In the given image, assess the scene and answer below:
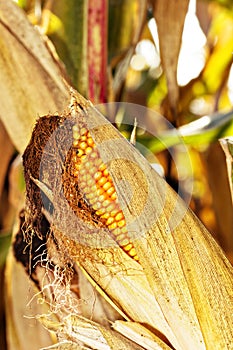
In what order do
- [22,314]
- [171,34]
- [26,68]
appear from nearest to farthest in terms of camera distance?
[26,68]
[22,314]
[171,34]

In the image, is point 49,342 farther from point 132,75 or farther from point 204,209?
point 132,75

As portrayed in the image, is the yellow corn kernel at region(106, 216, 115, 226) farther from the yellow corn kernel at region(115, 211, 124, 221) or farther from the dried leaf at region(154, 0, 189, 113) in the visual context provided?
the dried leaf at region(154, 0, 189, 113)

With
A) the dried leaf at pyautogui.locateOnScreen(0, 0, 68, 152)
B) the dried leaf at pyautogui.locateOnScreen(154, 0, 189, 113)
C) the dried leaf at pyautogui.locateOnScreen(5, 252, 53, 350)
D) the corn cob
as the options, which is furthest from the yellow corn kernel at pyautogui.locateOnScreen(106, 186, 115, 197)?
the dried leaf at pyautogui.locateOnScreen(154, 0, 189, 113)

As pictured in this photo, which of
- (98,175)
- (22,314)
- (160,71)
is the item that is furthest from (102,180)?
(160,71)

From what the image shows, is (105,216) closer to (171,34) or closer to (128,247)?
(128,247)

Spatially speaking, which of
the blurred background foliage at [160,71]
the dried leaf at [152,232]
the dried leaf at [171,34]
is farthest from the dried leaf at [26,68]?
the dried leaf at [171,34]

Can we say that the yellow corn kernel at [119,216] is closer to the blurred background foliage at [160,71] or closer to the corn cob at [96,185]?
the corn cob at [96,185]

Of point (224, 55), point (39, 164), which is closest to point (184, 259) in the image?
point (39, 164)
